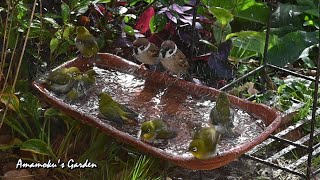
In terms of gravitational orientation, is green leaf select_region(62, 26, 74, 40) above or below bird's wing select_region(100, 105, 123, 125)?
above

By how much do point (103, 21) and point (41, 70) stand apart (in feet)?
1.91

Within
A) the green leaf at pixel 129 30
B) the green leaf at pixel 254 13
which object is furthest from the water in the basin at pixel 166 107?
the green leaf at pixel 254 13

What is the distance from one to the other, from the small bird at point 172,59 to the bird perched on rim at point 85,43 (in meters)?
0.35

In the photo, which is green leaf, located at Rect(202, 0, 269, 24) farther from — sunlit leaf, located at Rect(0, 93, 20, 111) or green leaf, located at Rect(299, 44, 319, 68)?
sunlit leaf, located at Rect(0, 93, 20, 111)

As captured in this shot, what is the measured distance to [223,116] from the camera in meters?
3.43

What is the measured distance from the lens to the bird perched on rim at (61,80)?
3775 millimetres

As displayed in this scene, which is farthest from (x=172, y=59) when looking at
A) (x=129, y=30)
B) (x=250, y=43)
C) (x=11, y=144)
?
(x=250, y=43)

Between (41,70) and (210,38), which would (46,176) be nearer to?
(41,70)

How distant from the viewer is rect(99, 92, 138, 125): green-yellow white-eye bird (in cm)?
352

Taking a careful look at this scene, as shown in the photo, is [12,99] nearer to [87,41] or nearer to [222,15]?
[87,41]

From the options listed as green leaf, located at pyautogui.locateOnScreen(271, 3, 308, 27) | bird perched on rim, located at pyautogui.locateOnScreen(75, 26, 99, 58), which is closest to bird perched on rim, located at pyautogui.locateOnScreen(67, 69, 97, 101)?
bird perched on rim, located at pyautogui.locateOnScreen(75, 26, 99, 58)

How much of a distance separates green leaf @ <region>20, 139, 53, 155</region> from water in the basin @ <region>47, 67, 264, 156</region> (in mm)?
338

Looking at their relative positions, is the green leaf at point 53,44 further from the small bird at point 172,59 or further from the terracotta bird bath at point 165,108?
the small bird at point 172,59

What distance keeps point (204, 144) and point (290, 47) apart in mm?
2464
